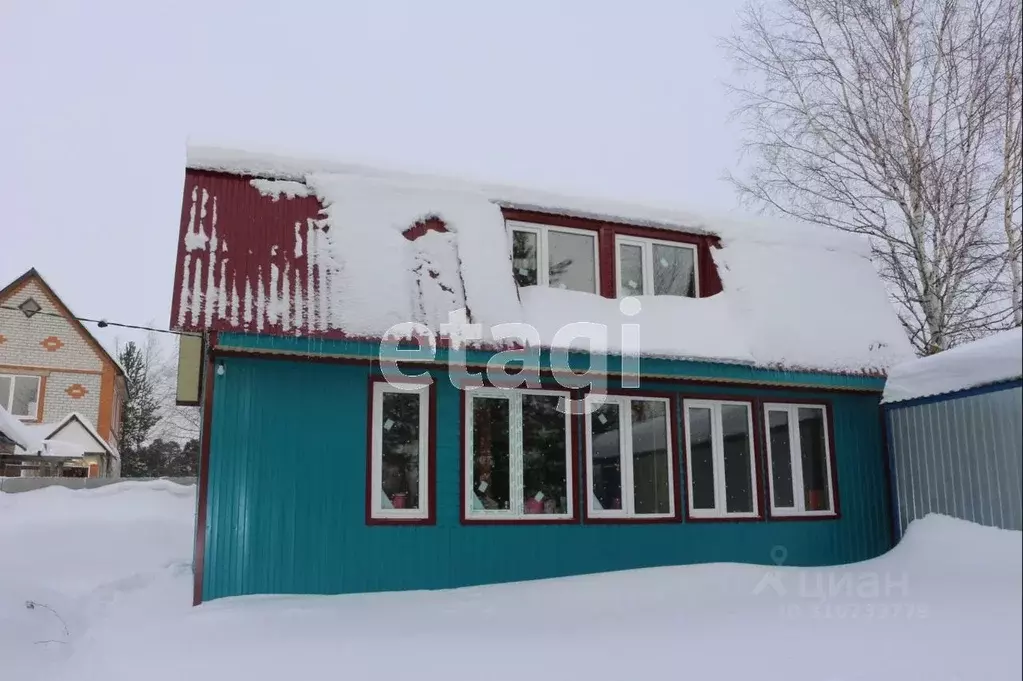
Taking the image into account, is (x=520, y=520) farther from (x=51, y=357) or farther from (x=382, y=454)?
(x=51, y=357)

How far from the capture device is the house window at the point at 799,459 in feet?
33.3

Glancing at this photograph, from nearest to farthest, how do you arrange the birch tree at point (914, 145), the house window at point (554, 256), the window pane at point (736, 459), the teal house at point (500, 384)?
the teal house at point (500, 384), the house window at point (554, 256), the window pane at point (736, 459), the birch tree at point (914, 145)

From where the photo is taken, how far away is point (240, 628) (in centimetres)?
663

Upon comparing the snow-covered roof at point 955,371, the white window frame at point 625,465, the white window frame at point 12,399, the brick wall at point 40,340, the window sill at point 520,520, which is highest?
the brick wall at point 40,340

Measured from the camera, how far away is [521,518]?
8.72 metres

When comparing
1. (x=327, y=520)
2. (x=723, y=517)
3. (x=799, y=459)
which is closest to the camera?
(x=327, y=520)

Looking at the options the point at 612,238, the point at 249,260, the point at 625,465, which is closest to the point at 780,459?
the point at 625,465

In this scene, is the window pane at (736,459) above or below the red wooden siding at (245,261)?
below

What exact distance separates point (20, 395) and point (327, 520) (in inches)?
1032

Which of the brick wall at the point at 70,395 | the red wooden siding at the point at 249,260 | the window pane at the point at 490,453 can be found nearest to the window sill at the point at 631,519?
the window pane at the point at 490,453

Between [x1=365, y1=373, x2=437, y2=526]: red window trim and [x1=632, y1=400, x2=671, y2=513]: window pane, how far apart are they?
2.53m

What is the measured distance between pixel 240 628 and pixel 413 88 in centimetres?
8101

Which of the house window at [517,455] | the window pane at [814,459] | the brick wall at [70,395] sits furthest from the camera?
the brick wall at [70,395]

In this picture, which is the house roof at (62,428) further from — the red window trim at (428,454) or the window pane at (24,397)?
the red window trim at (428,454)
